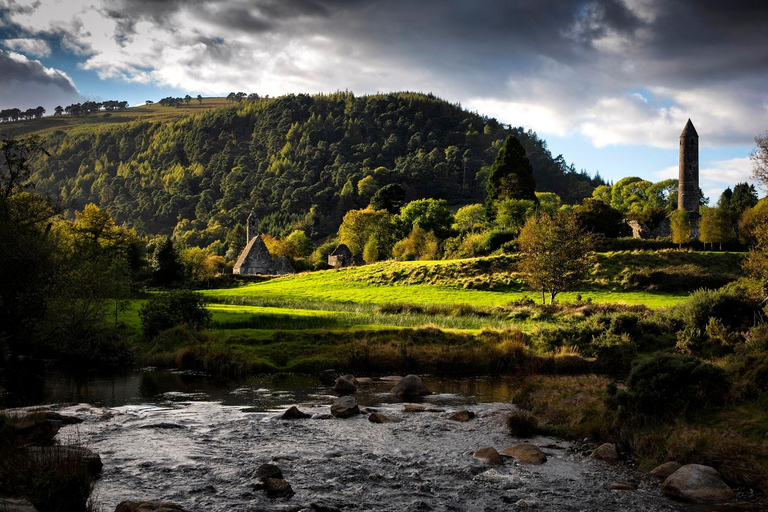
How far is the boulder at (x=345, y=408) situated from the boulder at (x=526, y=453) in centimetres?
575

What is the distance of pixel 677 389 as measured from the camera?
15969mm

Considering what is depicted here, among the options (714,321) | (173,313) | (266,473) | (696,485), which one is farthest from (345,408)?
(173,313)

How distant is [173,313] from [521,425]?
25100 millimetres

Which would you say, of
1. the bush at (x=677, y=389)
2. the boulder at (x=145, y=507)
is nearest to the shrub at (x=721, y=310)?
the bush at (x=677, y=389)

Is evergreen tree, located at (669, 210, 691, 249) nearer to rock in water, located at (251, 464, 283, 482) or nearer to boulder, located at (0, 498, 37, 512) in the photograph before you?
rock in water, located at (251, 464, 283, 482)

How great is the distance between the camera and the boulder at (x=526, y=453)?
14348 mm

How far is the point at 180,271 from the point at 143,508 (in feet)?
237

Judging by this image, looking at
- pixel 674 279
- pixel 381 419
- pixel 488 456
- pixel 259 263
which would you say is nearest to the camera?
pixel 488 456

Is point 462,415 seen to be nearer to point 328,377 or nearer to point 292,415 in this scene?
point 292,415

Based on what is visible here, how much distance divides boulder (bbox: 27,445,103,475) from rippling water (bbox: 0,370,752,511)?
448mm

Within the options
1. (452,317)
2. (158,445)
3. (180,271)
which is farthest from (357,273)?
(158,445)

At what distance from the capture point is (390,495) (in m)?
12.1

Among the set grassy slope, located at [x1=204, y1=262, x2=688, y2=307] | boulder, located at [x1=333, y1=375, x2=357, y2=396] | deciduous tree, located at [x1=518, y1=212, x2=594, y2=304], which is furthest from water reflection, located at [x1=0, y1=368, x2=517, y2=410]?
grassy slope, located at [x1=204, y1=262, x2=688, y2=307]

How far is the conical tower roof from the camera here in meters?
113
